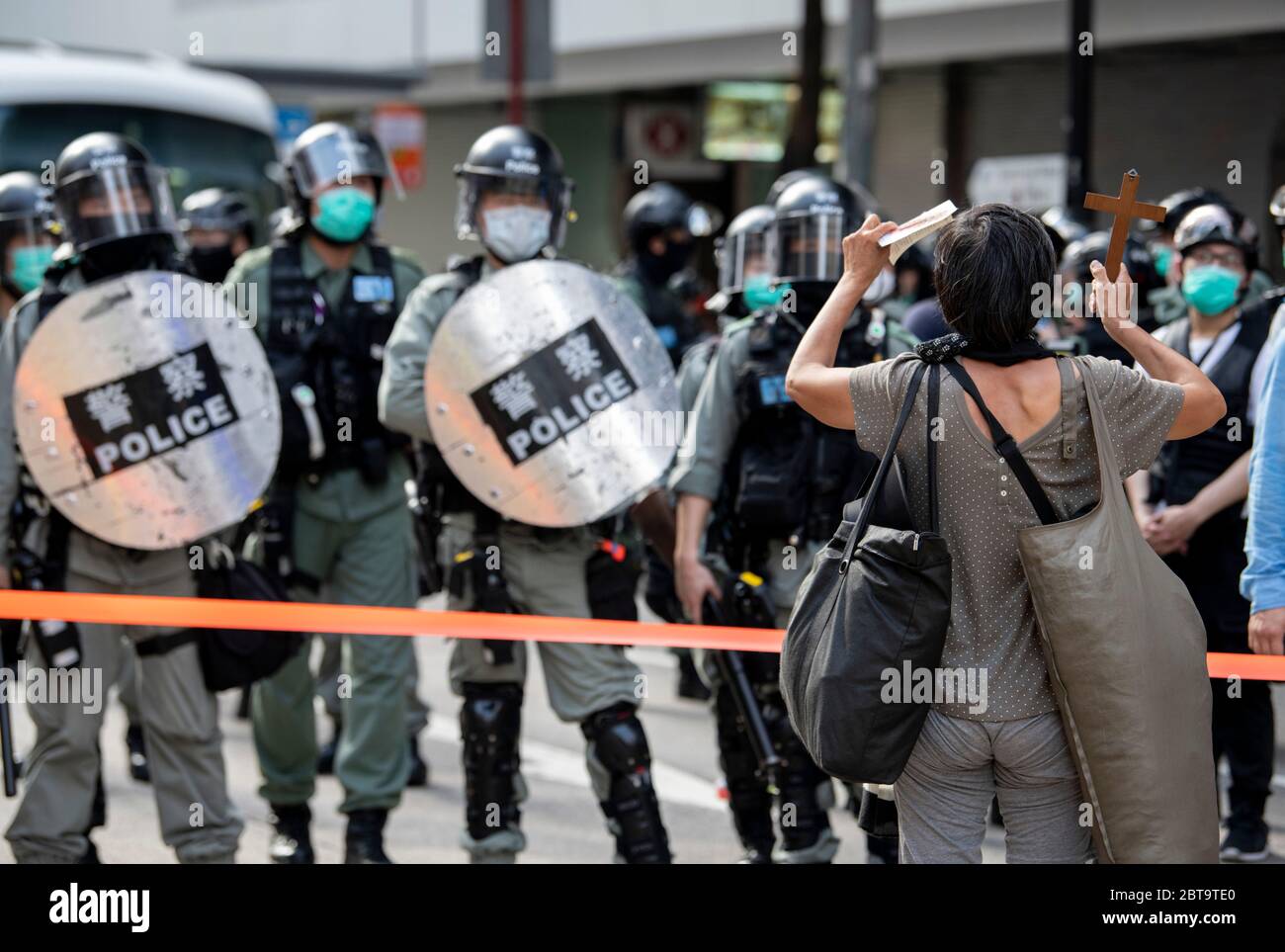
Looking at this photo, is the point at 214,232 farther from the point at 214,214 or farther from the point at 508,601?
the point at 508,601

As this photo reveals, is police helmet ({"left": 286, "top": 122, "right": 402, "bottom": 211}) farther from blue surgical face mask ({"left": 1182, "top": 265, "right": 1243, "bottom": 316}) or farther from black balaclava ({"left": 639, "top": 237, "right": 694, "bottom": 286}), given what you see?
black balaclava ({"left": 639, "top": 237, "right": 694, "bottom": 286})

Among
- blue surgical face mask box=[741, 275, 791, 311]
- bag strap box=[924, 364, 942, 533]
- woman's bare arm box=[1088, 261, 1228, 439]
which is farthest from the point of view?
blue surgical face mask box=[741, 275, 791, 311]

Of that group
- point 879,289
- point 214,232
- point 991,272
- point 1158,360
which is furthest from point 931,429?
point 214,232

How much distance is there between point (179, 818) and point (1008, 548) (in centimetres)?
265

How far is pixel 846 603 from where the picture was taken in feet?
10.00

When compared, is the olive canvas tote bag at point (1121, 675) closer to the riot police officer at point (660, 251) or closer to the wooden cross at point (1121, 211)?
the wooden cross at point (1121, 211)

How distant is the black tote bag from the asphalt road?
249cm

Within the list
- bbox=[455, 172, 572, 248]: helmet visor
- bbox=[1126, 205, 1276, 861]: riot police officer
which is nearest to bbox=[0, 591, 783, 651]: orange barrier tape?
bbox=[455, 172, 572, 248]: helmet visor

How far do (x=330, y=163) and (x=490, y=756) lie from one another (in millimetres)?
2011

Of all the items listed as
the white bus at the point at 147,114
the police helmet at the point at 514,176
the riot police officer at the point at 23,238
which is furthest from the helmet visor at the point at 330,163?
the white bus at the point at 147,114

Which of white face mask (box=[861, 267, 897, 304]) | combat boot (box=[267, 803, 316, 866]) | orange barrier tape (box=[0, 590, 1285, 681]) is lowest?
combat boot (box=[267, 803, 316, 866])

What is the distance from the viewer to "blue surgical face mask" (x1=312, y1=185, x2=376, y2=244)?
5.57m

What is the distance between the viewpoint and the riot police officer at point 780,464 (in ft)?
15.6
